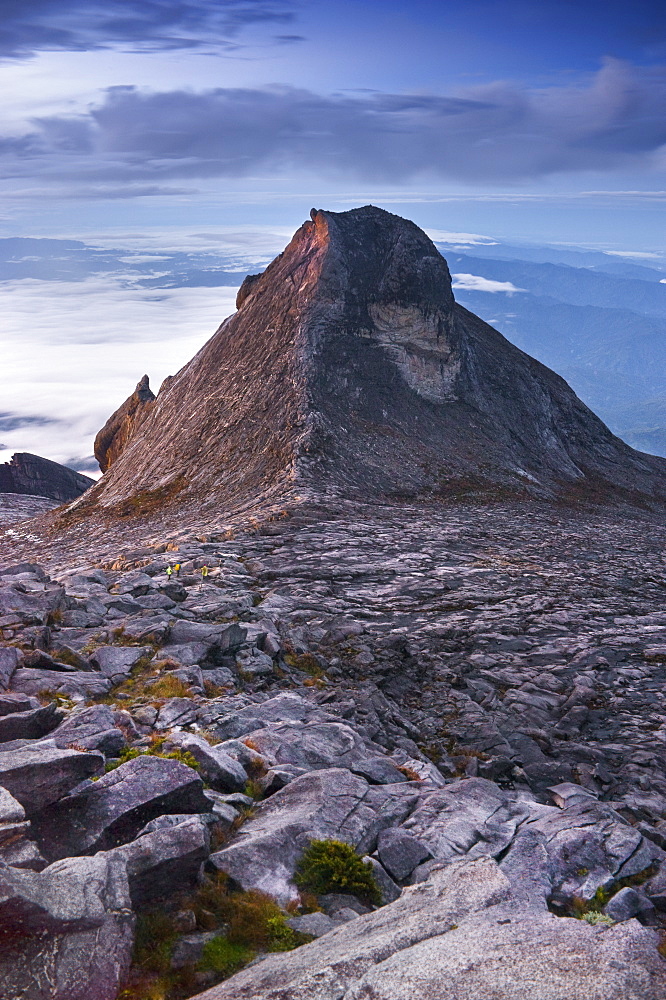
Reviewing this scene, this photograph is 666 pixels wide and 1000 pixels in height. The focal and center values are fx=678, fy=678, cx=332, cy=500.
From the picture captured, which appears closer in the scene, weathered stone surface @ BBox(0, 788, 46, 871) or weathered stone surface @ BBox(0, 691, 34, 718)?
weathered stone surface @ BBox(0, 788, 46, 871)

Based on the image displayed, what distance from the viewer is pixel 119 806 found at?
10648 mm

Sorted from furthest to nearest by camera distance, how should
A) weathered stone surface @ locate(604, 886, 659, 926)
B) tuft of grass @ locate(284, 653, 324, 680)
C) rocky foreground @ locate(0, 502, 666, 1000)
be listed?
tuft of grass @ locate(284, 653, 324, 680)
weathered stone surface @ locate(604, 886, 659, 926)
rocky foreground @ locate(0, 502, 666, 1000)

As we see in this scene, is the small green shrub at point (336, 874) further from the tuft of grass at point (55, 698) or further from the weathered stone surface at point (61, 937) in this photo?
the tuft of grass at point (55, 698)

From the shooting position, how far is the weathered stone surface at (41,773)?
10328mm

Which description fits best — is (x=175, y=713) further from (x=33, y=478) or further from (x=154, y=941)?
(x=33, y=478)

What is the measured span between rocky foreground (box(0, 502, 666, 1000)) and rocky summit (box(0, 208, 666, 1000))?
57 millimetres

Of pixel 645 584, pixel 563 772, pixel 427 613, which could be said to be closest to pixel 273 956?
pixel 563 772

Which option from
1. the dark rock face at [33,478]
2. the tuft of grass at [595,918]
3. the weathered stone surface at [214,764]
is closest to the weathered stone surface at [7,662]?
the weathered stone surface at [214,764]

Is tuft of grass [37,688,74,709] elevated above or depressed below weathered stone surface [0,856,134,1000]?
above

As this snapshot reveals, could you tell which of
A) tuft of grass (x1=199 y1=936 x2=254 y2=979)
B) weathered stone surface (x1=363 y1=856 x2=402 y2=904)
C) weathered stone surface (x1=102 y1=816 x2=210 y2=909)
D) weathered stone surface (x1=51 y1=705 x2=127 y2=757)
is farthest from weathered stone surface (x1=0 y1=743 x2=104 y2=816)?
weathered stone surface (x1=363 y1=856 x2=402 y2=904)

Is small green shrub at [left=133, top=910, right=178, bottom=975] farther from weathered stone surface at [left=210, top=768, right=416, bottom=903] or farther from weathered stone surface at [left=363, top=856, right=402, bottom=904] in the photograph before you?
weathered stone surface at [left=363, top=856, right=402, bottom=904]

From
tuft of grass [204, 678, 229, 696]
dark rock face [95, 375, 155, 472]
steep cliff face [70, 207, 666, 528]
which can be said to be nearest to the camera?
tuft of grass [204, 678, 229, 696]

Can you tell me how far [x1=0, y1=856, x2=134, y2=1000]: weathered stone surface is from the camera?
309 inches

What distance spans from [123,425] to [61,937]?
6588 cm
